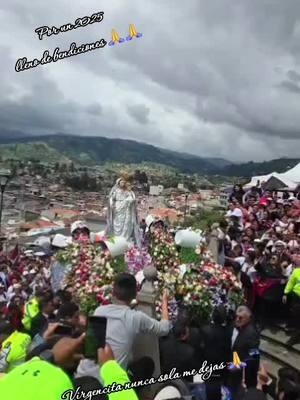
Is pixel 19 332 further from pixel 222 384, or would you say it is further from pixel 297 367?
pixel 297 367

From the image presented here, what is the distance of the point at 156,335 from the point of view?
4.34 metres

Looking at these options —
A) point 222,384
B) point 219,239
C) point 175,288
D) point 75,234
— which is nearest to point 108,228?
point 75,234

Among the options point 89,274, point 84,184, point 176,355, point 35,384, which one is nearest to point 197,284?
point 89,274

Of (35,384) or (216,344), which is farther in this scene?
(216,344)

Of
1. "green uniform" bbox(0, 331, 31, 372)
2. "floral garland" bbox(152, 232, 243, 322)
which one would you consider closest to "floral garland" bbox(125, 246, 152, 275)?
"floral garland" bbox(152, 232, 243, 322)

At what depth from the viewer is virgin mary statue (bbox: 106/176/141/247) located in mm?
9820

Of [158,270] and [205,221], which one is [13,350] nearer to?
[158,270]

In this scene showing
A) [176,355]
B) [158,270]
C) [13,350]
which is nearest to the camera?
[13,350]

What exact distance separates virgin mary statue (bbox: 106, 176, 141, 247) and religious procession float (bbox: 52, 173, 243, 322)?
1.04 ft

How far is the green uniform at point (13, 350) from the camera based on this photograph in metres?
4.37

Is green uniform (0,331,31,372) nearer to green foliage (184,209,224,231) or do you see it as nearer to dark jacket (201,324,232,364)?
dark jacket (201,324,232,364)

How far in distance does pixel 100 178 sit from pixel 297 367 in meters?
169

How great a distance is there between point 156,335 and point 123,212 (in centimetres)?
563

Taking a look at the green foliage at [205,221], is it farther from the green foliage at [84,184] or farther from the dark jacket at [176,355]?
the green foliage at [84,184]
